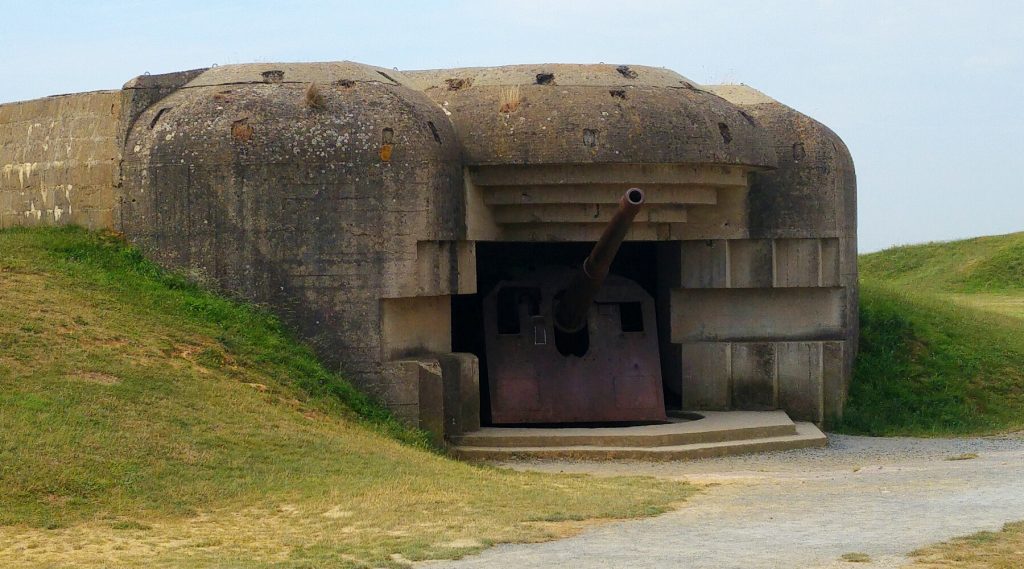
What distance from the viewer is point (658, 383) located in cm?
1752

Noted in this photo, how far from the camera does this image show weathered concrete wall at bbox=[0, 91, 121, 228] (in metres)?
16.2

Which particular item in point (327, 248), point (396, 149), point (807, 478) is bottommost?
point (807, 478)

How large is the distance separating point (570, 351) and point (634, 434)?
2.39 meters

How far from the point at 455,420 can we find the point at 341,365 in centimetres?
140

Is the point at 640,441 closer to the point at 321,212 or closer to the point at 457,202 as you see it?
the point at 457,202

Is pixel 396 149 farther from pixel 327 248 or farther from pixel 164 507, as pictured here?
pixel 164 507

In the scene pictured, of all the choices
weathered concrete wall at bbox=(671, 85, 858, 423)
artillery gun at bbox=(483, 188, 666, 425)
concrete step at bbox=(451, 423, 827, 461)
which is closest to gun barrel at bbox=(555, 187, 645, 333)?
artillery gun at bbox=(483, 188, 666, 425)

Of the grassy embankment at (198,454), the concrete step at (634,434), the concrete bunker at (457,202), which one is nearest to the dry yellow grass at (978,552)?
the grassy embankment at (198,454)

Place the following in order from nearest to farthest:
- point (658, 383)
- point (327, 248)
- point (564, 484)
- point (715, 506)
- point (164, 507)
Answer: point (164, 507), point (715, 506), point (564, 484), point (327, 248), point (658, 383)

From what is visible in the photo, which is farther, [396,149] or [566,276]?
[566,276]

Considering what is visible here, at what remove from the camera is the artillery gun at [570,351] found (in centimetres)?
1716

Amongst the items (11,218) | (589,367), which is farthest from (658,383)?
(11,218)

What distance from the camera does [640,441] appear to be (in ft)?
50.6

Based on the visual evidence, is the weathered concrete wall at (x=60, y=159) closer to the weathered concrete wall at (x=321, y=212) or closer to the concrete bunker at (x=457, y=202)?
the concrete bunker at (x=457, y=202)
